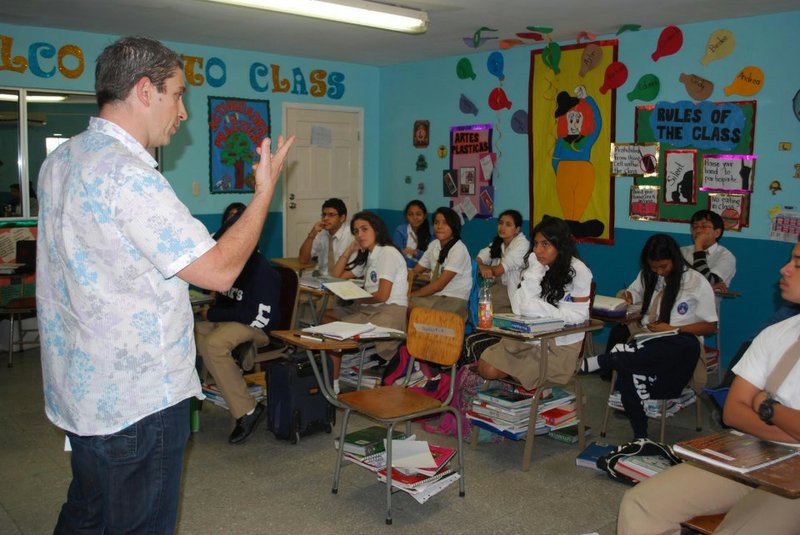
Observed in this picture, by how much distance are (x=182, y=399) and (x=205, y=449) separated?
2691 mm

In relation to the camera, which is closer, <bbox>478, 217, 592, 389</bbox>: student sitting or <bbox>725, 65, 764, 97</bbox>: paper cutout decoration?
<bbox>478, 217, 592, 389</bbox>: student sitting

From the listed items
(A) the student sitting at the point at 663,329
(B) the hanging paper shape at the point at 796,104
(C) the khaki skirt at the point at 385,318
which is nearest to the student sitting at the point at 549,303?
(A) the student sitting at the point at 663,329

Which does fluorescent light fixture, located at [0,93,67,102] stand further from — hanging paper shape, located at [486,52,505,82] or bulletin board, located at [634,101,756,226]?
bulletin board, located at [634,101,756,226]

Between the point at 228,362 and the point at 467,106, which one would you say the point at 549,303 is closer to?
the point at 228,362

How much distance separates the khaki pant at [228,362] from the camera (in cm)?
416

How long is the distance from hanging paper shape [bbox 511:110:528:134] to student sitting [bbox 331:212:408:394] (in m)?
2.94

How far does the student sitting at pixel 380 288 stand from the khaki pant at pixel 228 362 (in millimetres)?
804

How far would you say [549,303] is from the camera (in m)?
4.08

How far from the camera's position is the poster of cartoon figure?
6805 mm

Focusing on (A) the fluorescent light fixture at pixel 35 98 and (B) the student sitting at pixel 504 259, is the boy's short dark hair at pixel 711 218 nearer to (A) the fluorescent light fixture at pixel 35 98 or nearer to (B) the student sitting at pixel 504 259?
(B) the student sitting at pixel 504 259

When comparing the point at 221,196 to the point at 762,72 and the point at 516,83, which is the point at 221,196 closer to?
the point at 516,83

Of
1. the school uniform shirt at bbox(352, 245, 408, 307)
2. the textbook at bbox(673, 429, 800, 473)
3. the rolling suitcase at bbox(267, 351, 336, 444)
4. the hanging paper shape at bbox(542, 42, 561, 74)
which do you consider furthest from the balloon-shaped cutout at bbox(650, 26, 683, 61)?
the textbook at bbox(673, 429, 800, 473)

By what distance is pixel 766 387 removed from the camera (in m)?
2.29

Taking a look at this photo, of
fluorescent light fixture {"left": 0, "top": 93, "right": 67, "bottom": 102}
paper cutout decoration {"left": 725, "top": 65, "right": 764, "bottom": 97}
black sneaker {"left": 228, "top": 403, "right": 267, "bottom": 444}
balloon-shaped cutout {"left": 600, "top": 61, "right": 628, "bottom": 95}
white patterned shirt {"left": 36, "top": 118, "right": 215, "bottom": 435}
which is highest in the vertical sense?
balloon-shaped cutout {"left": 600, "top": 61, "right": 628, "bottom": 95}
